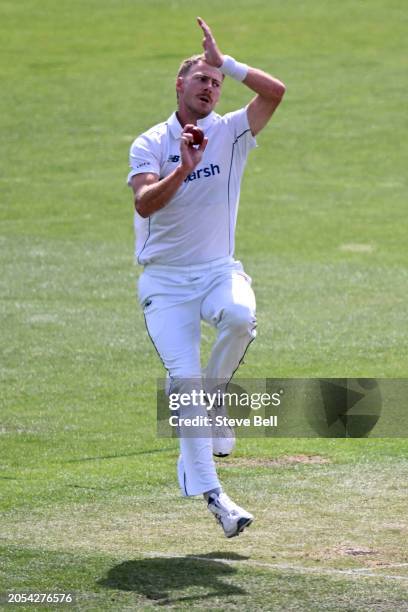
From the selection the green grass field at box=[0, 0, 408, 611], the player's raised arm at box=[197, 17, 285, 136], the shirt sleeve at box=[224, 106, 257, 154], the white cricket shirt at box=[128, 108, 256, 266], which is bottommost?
the green grass field at box=[0, 0, 408, 611]

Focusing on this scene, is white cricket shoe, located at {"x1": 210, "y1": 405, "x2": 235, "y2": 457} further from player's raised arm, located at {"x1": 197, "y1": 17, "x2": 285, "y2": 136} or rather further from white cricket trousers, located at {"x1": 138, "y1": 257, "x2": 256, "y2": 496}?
player's raised arm, located at {"x1": 197, "y1": 17, "x2": 285, "y2": 136}

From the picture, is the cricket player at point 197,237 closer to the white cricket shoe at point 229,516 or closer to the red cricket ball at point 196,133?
the red cricket ball at point 196,133

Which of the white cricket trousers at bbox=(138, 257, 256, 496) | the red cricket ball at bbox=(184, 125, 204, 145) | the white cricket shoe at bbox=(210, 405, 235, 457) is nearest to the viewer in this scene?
the red cricket ball at bbox=(184, 125, 204, 145)

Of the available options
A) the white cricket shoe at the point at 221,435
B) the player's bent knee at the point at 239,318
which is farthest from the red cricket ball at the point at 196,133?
the white cricket shoe at the point at 221,435

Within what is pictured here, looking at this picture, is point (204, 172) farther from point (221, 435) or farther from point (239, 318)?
point (221, 435)

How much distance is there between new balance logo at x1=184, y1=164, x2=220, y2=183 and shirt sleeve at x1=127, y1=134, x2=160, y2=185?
0.65ft

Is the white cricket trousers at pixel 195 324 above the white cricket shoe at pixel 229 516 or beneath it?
above

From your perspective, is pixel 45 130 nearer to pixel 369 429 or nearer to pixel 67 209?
pixel 67 209

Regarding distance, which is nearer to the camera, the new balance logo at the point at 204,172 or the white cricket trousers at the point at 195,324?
the white cricket trousers at the point at 195,324

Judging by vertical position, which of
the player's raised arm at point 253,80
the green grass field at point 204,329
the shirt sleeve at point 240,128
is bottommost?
the green grass field at point 204,329

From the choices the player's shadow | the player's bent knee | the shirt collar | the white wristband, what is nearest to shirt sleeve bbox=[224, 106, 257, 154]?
the shirt collar

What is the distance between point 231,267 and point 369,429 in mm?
3643

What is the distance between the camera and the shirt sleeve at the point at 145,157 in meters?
8.60

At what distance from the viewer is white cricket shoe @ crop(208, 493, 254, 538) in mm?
7996
